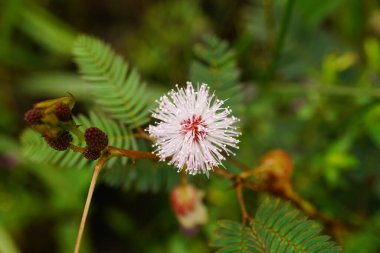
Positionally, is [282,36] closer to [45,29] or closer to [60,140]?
[60,140]

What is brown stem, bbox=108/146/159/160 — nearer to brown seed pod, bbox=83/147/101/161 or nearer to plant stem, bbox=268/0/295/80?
brown seed pod, bbox=83/147/101/161

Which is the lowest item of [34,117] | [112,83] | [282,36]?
[34,117]

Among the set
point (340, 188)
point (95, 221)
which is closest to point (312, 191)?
point (340, 188)

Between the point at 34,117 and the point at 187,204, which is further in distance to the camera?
the point at 187,204

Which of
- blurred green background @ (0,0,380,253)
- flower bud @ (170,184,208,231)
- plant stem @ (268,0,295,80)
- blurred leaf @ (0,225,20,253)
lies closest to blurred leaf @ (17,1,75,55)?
blurred green background @ (0,0,380,253)

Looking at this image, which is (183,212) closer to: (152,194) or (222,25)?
(152,194)

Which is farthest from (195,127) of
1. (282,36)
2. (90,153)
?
(282,36)
